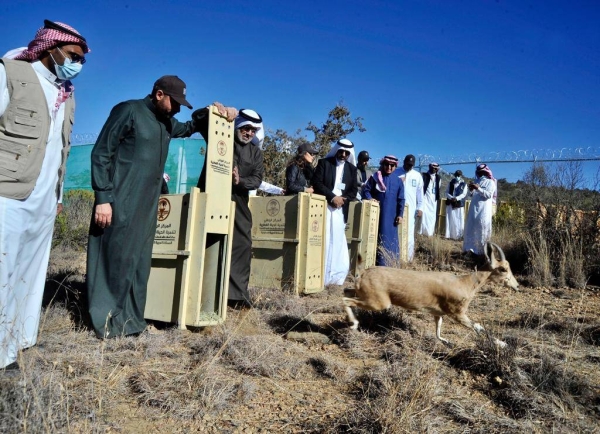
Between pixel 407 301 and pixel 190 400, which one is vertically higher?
pixel 407 301

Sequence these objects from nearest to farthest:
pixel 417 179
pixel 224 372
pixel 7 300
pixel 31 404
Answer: pixel 31 404 < pixel 7 300 < pixel 224 372 < pixel 417 179

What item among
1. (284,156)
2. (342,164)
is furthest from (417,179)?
(342,164)

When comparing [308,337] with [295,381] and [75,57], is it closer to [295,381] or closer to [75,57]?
[295,381]

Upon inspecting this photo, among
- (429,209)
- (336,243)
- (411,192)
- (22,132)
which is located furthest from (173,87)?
(429,209)

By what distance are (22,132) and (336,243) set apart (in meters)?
5.05

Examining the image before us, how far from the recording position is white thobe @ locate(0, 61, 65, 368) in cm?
311

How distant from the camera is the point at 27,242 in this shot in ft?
10.9

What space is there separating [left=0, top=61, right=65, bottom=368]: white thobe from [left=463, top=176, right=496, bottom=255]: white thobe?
9.05 meters

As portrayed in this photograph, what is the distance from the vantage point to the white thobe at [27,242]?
123 inches

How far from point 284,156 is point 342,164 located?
5.33m

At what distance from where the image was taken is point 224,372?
347 cm

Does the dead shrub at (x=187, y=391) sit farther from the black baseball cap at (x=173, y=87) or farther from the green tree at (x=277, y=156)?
the green tree at (x=277, y=156)

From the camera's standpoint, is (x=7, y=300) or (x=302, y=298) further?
(x=302, y=298)

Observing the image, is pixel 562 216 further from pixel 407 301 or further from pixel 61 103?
pixel 61 103
